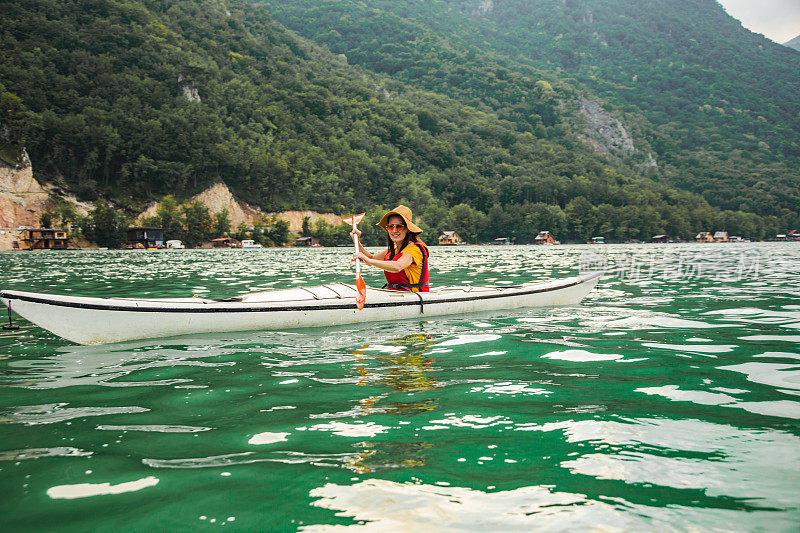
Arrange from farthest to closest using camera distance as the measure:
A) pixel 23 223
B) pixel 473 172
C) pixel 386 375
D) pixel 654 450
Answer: pixel 473 172
pixel 23 223
pixel 386 375
pixel 654 450

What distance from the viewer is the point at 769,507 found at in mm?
2514

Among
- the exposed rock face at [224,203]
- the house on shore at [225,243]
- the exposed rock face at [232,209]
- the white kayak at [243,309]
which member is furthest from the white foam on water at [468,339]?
the exposed rock face at [224,203]

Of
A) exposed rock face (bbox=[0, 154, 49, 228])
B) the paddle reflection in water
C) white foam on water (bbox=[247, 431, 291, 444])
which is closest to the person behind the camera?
the paddle reflection in water

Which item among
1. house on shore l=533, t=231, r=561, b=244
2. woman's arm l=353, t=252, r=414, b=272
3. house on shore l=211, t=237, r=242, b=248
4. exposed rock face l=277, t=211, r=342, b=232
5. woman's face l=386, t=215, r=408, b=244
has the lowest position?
house on shore l=211, t=237, r=242, b=248

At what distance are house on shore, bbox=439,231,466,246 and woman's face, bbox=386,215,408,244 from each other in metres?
94.0

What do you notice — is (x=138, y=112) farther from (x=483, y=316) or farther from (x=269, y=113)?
(x=483, y=316)

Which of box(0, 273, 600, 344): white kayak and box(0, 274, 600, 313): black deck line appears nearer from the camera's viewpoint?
box(0, 274, 600, 313): black deck line

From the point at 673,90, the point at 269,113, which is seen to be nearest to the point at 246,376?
the point at 269,113

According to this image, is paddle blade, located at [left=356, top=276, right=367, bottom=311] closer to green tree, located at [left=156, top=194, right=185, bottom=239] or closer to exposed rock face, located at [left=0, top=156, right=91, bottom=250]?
exposed rock face, located at [left=0, top=156, right=91, bottom=250]

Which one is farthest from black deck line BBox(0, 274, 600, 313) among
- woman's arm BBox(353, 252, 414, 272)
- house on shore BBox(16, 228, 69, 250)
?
house on shore BBox(16, 228, 69, 250)

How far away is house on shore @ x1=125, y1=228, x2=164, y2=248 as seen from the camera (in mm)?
67688

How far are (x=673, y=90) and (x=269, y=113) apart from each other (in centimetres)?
16372

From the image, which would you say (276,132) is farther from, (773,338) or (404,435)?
(404,435)

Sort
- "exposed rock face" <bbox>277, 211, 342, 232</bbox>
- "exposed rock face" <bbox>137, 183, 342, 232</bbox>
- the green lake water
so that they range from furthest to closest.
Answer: "exposed rock face" <bbox>277, 211, 342, 232</bbox> → "exposed rock face" <bbox>137, 183, 342, 232</bbox> → the green lake water
